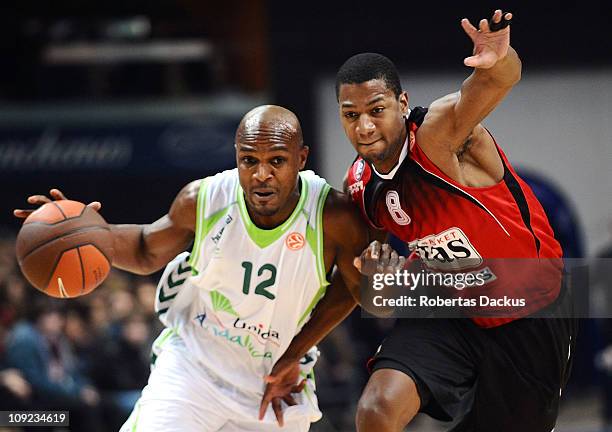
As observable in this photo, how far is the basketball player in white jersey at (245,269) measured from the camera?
460 cm

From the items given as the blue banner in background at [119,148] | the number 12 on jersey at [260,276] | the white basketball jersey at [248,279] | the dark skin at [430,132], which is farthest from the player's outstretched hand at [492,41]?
the blue banner in background at [119,148]

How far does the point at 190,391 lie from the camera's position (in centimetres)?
473

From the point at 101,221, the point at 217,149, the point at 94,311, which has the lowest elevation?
the point at 94,311

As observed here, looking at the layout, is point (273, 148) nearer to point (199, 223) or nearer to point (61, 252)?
point (199, 223)

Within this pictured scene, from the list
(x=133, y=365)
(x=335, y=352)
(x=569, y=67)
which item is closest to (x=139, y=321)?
(x=133, y=365)

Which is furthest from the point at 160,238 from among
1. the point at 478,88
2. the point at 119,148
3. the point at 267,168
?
the point at 119,148

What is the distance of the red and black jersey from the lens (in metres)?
4.36

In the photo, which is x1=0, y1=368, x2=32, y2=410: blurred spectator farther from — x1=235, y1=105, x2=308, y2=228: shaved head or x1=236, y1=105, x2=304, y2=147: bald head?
x1=236, y1=105, x2=304, y2=147: bald head

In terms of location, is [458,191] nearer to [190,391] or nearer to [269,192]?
[269,192]

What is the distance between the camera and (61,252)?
4516mm

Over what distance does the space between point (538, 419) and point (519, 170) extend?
713cm

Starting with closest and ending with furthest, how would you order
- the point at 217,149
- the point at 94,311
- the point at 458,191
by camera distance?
the point at 458,191
the point at 94,311
the point at 217,149

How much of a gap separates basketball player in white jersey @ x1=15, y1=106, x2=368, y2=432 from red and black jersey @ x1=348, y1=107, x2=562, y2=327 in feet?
0.95

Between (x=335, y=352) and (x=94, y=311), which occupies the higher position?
(x=94, y=311)
